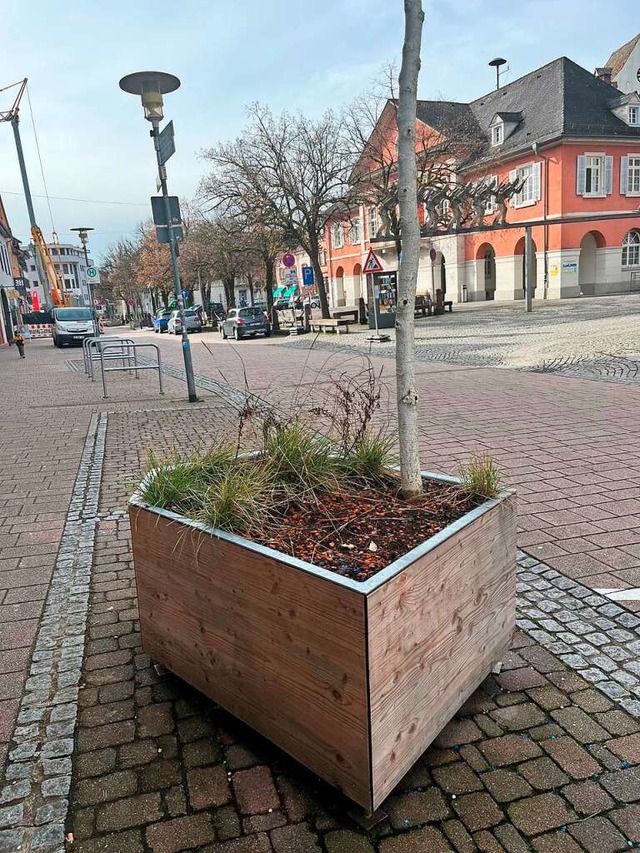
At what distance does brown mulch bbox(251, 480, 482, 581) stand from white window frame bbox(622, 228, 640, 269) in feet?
126

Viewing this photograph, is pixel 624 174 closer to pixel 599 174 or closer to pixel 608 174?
pixel 608 174

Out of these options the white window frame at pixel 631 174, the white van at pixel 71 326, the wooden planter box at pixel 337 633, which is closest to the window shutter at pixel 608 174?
the white window frame at pixel 631 174

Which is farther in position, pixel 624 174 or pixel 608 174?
pixel 624 174

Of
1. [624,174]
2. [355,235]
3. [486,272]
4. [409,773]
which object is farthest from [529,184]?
[409,773]

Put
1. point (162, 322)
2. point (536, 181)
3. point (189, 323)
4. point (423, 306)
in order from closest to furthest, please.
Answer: point (423, 306) → point (536, 181) → point (189, 323) → point (162, 322)

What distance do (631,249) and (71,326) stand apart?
99.5 feet

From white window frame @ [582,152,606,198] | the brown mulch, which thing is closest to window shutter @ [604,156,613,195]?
white window frame @ [582,152,606,198]

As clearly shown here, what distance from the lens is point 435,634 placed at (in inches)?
83.0

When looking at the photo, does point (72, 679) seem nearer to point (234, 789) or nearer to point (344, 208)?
point (234, 789)

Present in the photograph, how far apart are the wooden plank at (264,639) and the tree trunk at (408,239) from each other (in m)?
0.88

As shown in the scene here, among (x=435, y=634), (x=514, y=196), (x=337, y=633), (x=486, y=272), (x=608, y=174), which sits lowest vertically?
(x=435, y=634)

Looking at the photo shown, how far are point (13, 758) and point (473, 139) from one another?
Answer: 124ft

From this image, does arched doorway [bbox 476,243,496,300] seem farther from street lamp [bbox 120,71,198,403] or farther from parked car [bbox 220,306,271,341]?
street lamp [bbox 120,71,198,403]

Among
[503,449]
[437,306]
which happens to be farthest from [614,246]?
[503,449]
